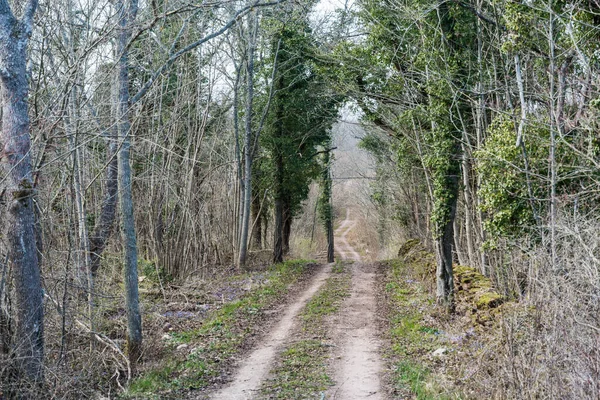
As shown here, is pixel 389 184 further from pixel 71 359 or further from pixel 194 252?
Result: pixel 71 359

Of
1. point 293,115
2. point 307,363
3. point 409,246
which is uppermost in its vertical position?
point 293,115

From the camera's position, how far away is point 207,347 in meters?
10.4

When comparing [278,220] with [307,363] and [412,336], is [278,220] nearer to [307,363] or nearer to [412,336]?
[412,336]

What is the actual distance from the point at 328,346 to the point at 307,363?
3.87ft

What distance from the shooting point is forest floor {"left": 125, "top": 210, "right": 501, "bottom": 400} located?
8.04 metres

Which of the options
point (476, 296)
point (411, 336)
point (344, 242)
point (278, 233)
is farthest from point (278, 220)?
point (344, 242)

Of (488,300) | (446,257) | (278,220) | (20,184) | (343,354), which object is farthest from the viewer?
(278,220)

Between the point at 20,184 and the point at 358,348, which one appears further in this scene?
the point at 358,348

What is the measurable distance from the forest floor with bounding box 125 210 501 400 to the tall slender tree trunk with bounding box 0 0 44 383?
1996 mm

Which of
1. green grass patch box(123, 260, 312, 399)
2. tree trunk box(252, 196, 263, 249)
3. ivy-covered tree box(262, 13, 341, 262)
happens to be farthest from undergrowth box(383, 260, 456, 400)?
tree trunk box(252, 196, 263, 249)

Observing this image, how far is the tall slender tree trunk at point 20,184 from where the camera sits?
6285 millimetres

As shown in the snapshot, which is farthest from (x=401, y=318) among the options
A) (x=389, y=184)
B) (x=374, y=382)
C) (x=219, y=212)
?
(x=389, y=184)

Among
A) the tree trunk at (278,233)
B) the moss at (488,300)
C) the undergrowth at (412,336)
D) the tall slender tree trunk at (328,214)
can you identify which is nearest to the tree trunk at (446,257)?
the undergrowth at (412,336)

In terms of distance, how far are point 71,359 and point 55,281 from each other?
1.41 m
